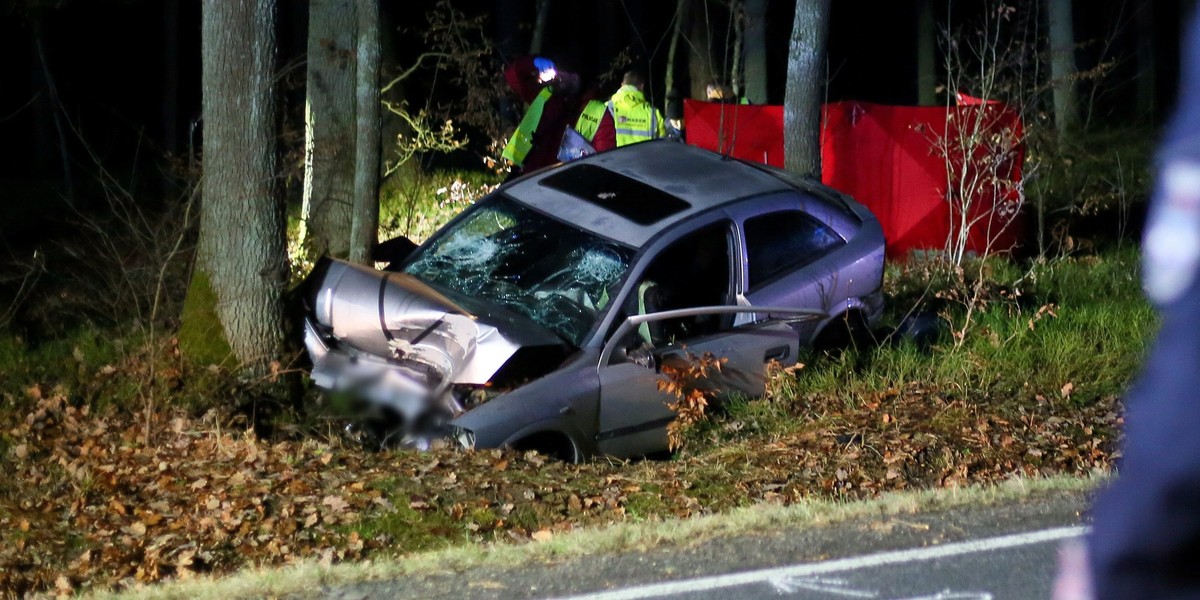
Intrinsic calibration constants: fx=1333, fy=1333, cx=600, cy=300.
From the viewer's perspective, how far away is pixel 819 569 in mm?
4961

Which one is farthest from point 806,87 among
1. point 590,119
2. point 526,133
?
point 526,133

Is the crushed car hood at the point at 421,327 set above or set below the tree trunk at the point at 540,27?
below

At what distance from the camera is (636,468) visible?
7039 millimetres

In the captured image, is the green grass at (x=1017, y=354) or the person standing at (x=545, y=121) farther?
the person standing at (x=545, y=121)

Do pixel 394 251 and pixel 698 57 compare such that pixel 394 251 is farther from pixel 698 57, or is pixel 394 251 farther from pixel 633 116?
pixel 698 57

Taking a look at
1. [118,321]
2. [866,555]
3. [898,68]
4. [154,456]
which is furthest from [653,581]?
[898,68]

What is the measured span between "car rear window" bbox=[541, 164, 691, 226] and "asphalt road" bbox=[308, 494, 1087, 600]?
2.92 metres

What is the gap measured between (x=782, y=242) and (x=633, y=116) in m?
4.08

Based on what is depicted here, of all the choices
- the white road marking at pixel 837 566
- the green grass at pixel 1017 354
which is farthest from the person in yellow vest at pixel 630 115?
the white road marking at pixel 837 566

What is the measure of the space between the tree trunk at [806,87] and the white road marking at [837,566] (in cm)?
614

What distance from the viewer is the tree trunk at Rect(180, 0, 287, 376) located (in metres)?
Answer: 8.12

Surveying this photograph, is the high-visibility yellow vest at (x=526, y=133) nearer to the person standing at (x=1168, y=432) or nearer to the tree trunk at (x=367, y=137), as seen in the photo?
the tree trunk at (x=367, y=137)

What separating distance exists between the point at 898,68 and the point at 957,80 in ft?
91.4

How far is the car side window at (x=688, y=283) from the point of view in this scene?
760 centimetres
